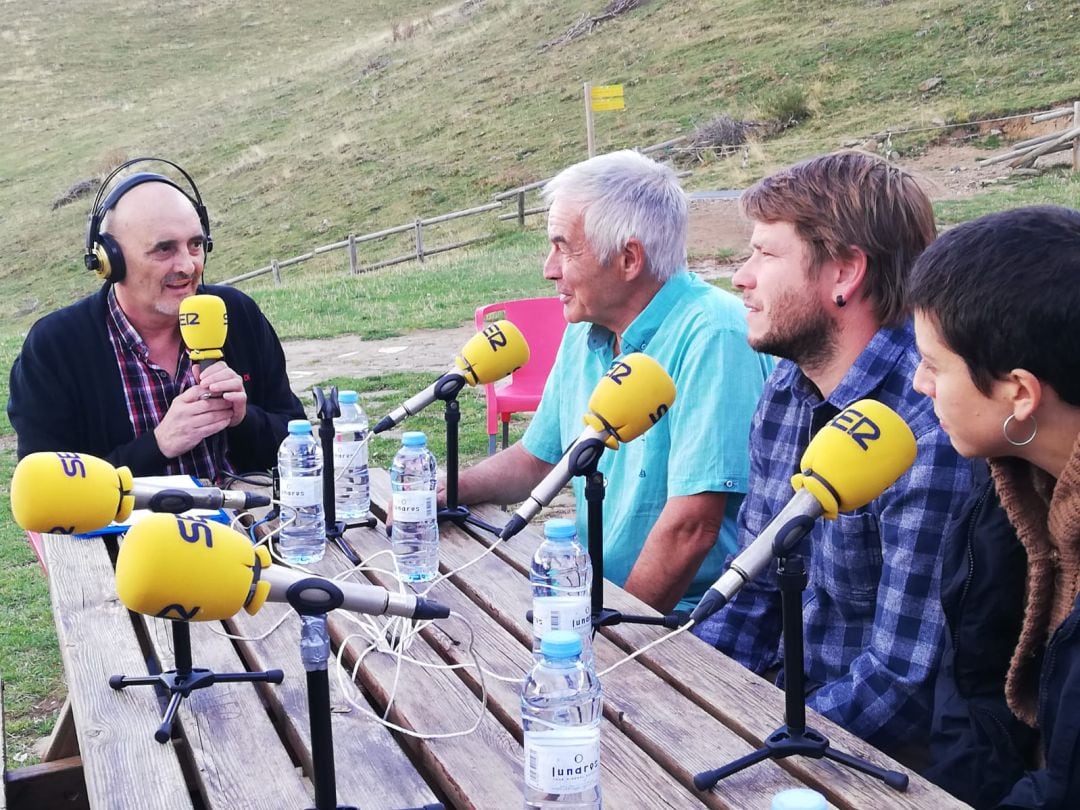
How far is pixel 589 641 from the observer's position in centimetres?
226

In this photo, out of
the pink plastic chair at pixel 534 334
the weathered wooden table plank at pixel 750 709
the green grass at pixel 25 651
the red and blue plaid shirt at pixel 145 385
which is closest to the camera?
the weathered wooden table plank at pixel 750 709

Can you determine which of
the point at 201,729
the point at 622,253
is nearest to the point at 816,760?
the point at 201,729

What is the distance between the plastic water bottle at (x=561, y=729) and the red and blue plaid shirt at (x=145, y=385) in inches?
88.7

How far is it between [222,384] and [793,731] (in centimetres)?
221

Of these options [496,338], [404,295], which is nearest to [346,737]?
[496,338]

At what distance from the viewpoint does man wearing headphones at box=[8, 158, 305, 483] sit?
371cm

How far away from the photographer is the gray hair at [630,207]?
341 centimetres

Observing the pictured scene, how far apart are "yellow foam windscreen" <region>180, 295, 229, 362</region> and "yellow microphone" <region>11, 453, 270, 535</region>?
109 cm

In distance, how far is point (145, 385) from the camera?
12.5 feet

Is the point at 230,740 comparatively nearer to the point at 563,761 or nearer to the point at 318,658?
the point at 318,658

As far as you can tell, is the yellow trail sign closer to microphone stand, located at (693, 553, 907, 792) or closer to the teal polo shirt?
the teal polo shirt

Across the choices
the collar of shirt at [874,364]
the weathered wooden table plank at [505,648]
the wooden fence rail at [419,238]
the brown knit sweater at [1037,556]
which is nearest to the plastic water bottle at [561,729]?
the weathered wooden table plank at [505,648]

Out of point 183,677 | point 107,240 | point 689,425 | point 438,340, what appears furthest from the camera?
point 438,340

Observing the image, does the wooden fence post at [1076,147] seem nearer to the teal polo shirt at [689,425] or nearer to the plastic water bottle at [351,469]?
the teal polo shirt at [689,425]
